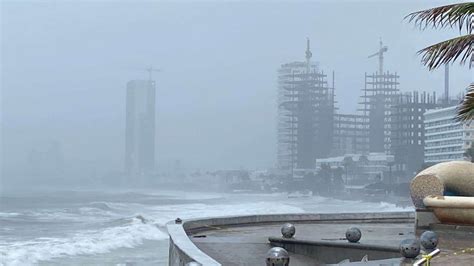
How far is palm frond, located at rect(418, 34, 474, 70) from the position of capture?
34.8ft

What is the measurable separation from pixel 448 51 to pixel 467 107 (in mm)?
850

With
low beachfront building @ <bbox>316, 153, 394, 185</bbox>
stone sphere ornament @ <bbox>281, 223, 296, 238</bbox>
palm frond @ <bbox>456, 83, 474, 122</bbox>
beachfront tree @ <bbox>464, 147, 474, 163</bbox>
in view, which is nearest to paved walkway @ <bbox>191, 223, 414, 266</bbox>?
stone sphere ornament @ <bbox>281, 223, 296, 238</bbox>

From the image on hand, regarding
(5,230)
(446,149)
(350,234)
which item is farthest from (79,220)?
(350,234)

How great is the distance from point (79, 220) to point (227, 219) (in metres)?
51.5

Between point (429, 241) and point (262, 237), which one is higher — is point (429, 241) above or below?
above

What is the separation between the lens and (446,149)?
280ft

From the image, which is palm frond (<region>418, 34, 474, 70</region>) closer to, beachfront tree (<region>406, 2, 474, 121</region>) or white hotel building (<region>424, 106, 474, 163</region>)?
beachfront tree (<region>406, 2, 474, 121</region>)

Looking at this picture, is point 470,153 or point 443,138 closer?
point 470,153

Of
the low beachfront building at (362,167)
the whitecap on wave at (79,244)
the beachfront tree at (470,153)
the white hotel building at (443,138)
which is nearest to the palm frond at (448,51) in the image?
the whitecap on wave at (79,244)

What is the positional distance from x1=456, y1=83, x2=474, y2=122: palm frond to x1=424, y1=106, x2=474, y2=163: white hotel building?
6539cm

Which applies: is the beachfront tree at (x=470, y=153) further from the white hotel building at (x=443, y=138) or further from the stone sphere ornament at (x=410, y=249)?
the stone sphere ornament at (x=410, y=249)

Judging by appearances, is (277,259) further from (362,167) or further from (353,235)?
(362,167)

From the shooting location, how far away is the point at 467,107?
10.5 meters

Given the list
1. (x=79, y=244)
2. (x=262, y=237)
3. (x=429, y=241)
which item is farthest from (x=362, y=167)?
(x=429, y=241)
